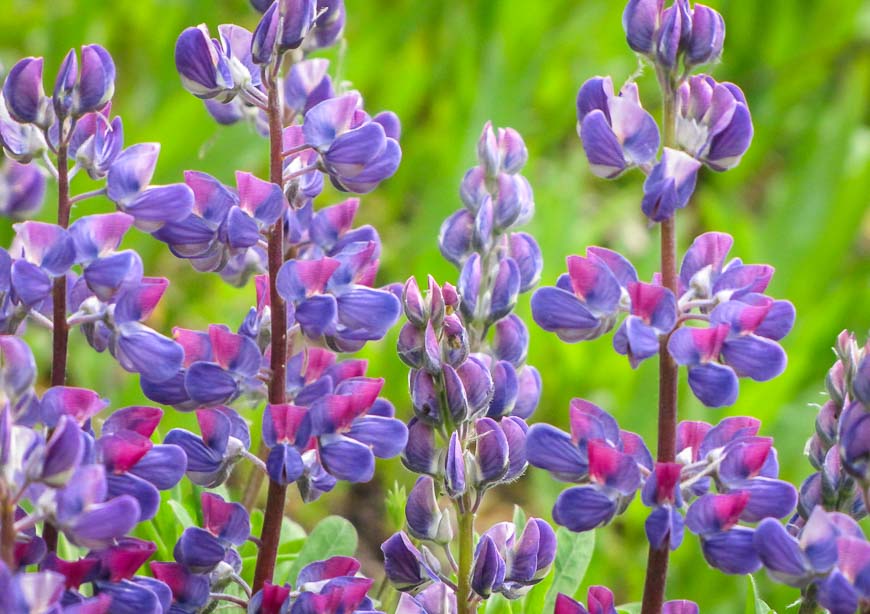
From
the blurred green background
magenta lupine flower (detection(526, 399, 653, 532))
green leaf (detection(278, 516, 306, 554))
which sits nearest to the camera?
magenta lupine flower (detection(526, 399, 653, 532))

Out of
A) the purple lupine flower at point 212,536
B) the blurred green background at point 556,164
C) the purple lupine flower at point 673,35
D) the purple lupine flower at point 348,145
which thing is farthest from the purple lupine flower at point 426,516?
the blurred green background at point 556,164

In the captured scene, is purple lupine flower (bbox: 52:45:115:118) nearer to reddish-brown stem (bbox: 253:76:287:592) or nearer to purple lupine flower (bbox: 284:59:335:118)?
reddish-brown stem (bbox: 253:76:287:592)

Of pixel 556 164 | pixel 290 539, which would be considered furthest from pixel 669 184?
pixel 556 164

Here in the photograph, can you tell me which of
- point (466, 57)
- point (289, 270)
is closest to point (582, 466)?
point (289, 270)

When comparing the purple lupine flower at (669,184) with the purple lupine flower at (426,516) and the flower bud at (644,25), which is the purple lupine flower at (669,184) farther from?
the purple lupine flower at (426,516)

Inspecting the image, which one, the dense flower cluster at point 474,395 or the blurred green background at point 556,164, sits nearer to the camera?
the dense flower cluster at point 474,395

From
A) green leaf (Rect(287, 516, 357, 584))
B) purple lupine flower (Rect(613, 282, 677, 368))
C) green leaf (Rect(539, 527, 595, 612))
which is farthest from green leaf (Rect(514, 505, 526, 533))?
purple lupine flower (Rect(613, 282, 677, 368))

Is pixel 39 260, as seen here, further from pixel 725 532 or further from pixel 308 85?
pixel 725 532
